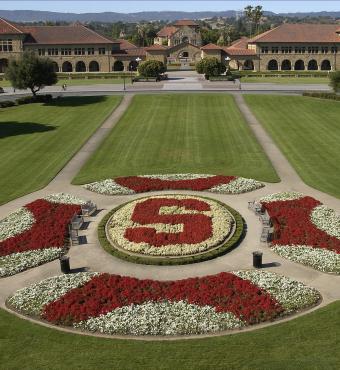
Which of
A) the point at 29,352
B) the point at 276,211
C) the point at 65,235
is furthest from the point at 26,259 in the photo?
the point at 276,211

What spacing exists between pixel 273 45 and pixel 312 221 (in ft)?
319

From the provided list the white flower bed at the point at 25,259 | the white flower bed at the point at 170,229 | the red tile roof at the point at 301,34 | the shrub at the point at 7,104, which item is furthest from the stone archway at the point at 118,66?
the white flower bed at the point at 25,259

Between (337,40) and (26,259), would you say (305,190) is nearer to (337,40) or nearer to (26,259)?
(26,259)

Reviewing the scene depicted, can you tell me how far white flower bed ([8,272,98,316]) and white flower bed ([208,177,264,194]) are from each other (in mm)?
14190

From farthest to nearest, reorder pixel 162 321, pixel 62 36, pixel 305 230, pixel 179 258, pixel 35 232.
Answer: pixel 62 36, pixel 35 232, pixel 305 230, pixel 179 258, pixel 162 321

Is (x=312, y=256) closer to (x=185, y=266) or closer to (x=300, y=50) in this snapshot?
(x=185, y=266)

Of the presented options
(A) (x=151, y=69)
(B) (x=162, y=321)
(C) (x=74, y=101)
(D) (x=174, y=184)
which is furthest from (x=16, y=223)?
(A) (x=151, y=69)

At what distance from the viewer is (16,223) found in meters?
29.8

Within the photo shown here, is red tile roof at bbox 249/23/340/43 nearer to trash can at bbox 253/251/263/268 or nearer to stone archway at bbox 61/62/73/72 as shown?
stone archway at bbox 61/62/73/72

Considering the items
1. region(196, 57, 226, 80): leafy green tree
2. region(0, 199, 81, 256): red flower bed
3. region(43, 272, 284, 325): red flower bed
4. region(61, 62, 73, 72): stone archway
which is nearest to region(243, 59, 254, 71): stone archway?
region(196, 57, 226, 80): leafy green tree

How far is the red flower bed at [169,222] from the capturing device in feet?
88.1

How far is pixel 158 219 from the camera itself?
29562 mm

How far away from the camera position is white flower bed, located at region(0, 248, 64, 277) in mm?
24531

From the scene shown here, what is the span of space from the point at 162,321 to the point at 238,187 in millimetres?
17093
